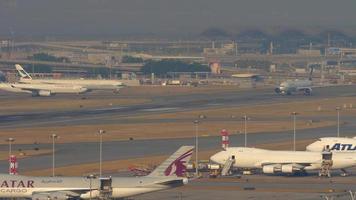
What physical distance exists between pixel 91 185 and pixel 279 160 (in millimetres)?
22117

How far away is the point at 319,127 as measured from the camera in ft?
397

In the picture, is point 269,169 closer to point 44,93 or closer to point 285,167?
point 285,167

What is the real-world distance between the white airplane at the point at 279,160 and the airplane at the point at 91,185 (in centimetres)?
1877

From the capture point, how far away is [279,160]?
85438 millimetres

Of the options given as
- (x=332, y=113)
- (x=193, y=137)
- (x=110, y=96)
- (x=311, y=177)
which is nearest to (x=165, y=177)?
(x=311, y=177)

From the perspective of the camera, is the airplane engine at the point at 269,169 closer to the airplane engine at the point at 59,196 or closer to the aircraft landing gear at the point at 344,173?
the aircraft landing gear at the point at 344,173

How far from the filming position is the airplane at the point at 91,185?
6588 centimetres

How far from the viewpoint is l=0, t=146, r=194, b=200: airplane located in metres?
65.9

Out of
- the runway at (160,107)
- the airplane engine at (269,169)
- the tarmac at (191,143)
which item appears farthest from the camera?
the runway at (160,107)

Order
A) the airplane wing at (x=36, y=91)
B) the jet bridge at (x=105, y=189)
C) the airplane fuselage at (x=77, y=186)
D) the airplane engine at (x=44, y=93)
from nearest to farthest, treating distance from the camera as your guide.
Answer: the jet bridge at (x=105, y=189)
the airplane fuselage at (x=77, y=186)
the airplane engine at (x=44, y=93)
the airplane wing at (x=36, y=91)

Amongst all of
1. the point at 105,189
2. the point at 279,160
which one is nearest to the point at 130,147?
the point at 279,160

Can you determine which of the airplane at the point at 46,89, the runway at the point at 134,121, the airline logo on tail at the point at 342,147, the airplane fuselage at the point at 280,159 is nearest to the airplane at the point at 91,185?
the runway at the point at 134,121

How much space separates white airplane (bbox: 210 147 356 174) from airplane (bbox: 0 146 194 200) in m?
18.8

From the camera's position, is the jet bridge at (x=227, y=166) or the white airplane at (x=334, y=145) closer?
the jet bridge at (x=227, y=166)
